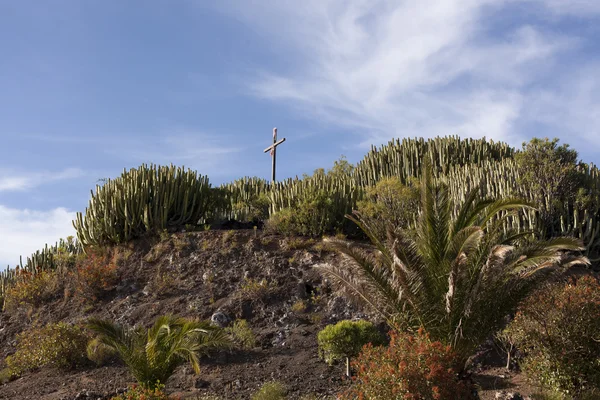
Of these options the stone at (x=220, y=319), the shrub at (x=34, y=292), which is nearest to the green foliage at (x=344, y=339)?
the stone at (x=220, y=319)

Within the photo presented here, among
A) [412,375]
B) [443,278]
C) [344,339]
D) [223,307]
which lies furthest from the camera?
[223,307]

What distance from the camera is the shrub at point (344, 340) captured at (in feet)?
42.5

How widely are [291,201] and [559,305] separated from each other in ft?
36.3

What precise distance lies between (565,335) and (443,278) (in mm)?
2557

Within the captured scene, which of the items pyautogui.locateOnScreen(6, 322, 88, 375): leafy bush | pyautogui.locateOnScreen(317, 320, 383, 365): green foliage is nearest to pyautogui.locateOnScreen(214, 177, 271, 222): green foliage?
pyautogui.locateOnScreen(6, 322, 88, 375): leafy bush

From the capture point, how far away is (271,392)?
11211 millimetres

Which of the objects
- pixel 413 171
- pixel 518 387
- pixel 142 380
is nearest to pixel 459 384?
pixel 518 387

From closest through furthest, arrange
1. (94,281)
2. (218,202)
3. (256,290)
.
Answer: (256,290) < (94,281) < (218,202)

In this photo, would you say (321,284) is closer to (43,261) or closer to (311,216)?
(311,216)

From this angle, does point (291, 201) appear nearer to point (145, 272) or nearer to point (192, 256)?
point (192, 256)

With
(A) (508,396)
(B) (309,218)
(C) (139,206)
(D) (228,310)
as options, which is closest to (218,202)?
(C) (139,206)

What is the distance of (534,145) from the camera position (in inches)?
749

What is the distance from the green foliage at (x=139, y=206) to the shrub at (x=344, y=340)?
9.71 meters

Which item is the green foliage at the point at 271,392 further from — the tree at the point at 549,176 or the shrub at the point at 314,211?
the tree at the point at 549,176
